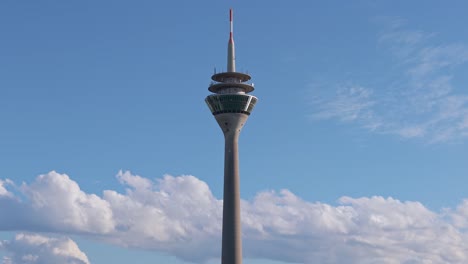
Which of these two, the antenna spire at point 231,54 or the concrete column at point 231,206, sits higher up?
the antenna spire at point 231,54

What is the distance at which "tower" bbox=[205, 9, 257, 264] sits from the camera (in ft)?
577

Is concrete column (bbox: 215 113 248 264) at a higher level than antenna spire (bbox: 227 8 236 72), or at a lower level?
lower

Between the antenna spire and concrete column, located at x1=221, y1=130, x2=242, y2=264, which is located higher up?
the antenna spire

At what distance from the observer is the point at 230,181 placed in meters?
178

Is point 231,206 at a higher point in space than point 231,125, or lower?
lower

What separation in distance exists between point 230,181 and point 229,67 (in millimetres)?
31773

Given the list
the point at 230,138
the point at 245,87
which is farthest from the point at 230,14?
the point at 230,138

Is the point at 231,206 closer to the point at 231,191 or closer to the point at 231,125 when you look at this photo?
the point at 231,191

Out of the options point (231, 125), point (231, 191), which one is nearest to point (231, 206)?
point (231, 191)

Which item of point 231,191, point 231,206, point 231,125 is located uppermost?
point 231,125

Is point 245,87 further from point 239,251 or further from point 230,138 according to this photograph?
point 239,251

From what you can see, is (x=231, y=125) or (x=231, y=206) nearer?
(x=231, y=206)

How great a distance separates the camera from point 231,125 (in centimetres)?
18150

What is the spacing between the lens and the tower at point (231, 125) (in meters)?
176
